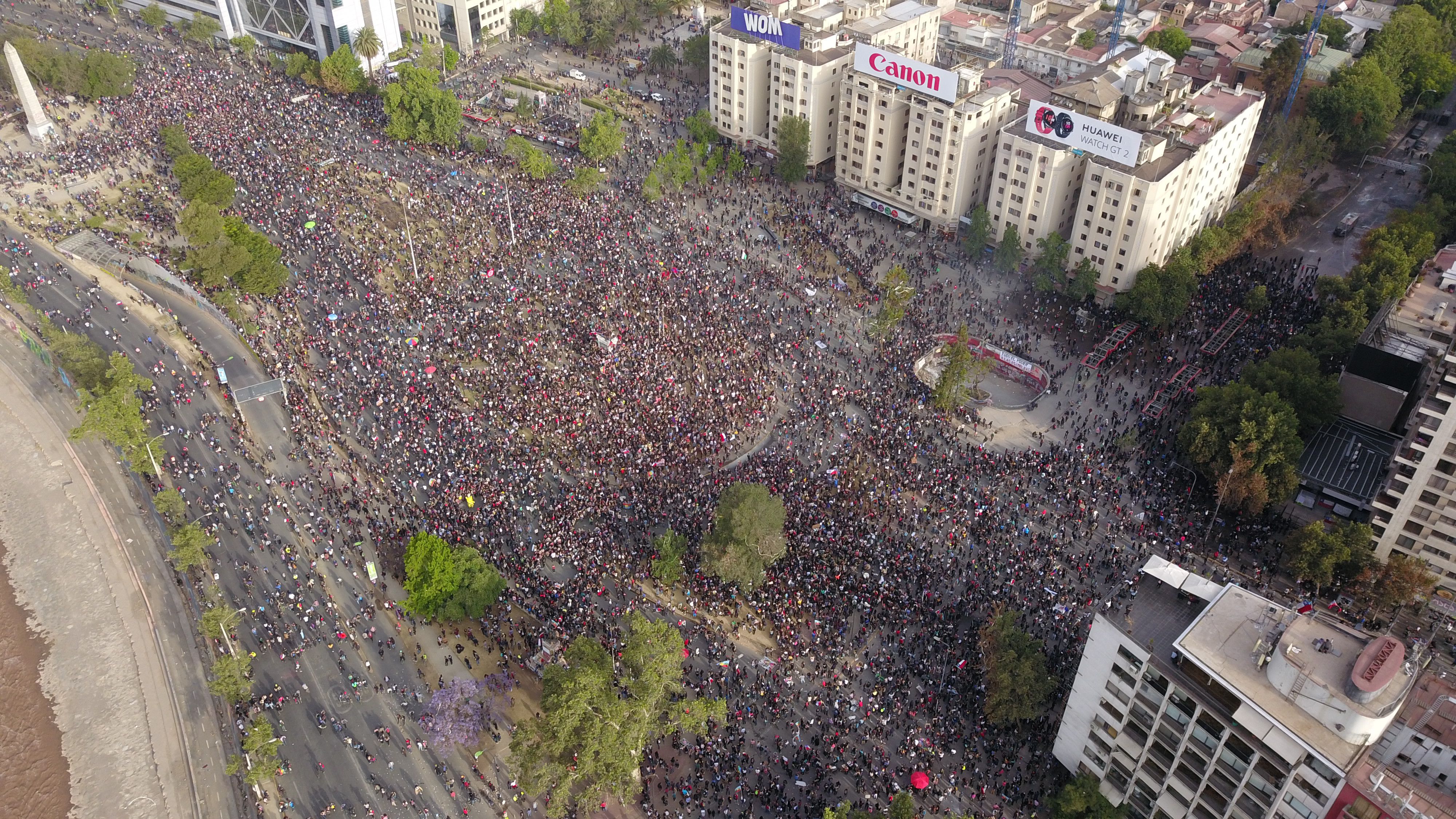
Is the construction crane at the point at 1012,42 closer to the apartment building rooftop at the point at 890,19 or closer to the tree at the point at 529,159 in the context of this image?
the apartment building rooftop at the point at 890,19

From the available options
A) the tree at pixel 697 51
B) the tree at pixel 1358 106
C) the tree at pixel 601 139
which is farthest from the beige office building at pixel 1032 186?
the tree at pixel 697 51

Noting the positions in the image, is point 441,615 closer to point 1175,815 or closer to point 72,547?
point 72,547

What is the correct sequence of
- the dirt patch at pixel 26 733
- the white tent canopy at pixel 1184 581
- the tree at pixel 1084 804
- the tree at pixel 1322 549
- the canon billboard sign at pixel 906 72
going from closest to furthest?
the white tent canopy at pixel 1184 581 < the tree at pixel 1084 804 < the dirt patch at pixel 26 733 < the tree at pixel 1322 549 < the canon billboard sign at pixel 906 72

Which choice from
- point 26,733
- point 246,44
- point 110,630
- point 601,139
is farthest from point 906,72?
point 246,44

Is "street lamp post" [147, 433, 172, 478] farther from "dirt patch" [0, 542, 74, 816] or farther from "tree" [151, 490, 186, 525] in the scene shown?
"dirt patch" [0, 542, 74, 816]

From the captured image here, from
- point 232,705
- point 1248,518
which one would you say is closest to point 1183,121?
point 1248,518

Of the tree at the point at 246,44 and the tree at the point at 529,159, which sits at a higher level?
the tree at the point at 246,44
